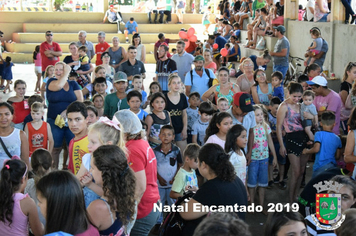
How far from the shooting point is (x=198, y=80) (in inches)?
320

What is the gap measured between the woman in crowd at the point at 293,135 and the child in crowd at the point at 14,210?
3.74m

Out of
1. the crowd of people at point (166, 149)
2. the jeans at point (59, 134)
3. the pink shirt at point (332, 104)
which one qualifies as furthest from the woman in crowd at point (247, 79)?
the jeans at point (59, 134)

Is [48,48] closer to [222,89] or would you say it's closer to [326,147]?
[222,89]

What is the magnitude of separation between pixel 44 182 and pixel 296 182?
13.8 ft

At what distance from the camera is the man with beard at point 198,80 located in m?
8.12

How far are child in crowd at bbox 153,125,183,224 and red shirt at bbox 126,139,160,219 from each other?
1.49m

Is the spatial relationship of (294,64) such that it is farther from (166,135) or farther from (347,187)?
(347,187)

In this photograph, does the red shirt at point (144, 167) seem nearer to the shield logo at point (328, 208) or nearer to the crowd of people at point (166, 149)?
the crowd of people at point (166, 149)

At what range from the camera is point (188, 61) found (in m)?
9.83

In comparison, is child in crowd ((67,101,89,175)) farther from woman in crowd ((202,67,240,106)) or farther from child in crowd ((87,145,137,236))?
woman in crowd ((202,67,240,106))

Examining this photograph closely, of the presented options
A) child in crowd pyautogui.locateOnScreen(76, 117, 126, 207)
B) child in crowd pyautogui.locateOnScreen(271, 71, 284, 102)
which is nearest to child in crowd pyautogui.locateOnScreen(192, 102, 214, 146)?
child in crowd pyautogui.locateOnScreen(271, 71, 284, 102)

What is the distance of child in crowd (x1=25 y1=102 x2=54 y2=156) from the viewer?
6.06 metres

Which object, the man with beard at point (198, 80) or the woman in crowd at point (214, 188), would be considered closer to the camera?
the woman in crowd at point (214, 188)

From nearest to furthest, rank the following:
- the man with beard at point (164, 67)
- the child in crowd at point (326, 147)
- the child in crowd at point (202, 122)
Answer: the child in crowd at point (326, 147) → the child in crowd at point (202, 122) → the man with beard at point (164, 67)
